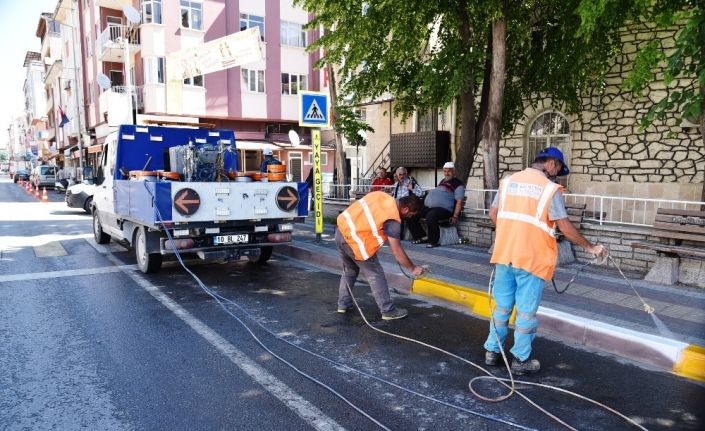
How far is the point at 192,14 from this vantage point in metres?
26.8

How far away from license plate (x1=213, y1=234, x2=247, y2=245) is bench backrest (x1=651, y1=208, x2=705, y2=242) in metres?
6.09

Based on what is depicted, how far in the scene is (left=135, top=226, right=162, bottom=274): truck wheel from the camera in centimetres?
791

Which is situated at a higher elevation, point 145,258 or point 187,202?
point 187,202

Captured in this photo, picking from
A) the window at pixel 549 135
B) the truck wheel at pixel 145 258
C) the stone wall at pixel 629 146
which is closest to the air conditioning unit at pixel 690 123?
Result: the stone wall at pixel 629 146

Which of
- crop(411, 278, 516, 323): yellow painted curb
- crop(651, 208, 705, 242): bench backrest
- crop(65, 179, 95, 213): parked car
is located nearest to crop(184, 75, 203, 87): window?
crop(65, 179, 95, 213): parked car

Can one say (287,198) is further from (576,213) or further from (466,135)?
(466,135)

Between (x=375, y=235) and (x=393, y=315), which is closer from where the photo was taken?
(x=375, y=235)

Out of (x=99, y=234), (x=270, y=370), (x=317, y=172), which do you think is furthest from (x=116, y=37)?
(x=270, y=370)

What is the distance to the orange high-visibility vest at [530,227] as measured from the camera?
13.5ft

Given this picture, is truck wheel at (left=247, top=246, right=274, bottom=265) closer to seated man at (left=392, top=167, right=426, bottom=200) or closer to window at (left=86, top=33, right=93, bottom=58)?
seated man at (left=392, top=167, right=426, bottom=200)

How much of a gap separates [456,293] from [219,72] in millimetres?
24115

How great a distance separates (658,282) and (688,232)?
78cm

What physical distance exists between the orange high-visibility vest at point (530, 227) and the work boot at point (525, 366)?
749 millimetres

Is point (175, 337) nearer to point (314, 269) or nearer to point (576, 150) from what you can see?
point (314, 269)
